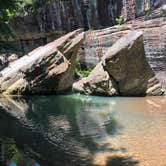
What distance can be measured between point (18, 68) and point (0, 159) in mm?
12893

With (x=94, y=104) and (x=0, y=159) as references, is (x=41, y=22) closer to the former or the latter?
(x=94, y=104)

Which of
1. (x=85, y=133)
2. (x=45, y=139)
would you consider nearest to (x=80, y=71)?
(x=85, y=133)

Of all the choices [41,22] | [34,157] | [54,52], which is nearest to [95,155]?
[34,157]

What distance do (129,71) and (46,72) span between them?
12.3 feet

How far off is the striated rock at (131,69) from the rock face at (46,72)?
242cm

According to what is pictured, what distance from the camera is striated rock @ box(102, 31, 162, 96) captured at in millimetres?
17594

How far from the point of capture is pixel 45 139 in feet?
32.4

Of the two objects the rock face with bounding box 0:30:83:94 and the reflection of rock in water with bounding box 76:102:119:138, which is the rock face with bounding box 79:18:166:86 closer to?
the rock face with bounding box 0:30:83:94

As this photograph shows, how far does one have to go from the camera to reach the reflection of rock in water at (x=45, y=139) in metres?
8.20

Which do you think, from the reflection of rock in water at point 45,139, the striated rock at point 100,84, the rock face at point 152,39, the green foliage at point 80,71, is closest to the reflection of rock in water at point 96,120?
the reflection of rock in water at point 45,139

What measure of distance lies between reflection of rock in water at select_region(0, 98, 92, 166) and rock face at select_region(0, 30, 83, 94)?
5308 mm

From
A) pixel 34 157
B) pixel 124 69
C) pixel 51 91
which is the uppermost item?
pixel 34 157

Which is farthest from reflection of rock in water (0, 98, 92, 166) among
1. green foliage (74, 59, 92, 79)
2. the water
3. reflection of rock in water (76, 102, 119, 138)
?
green foliage (74, 59, 92, 79)

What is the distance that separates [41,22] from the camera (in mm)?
30672
